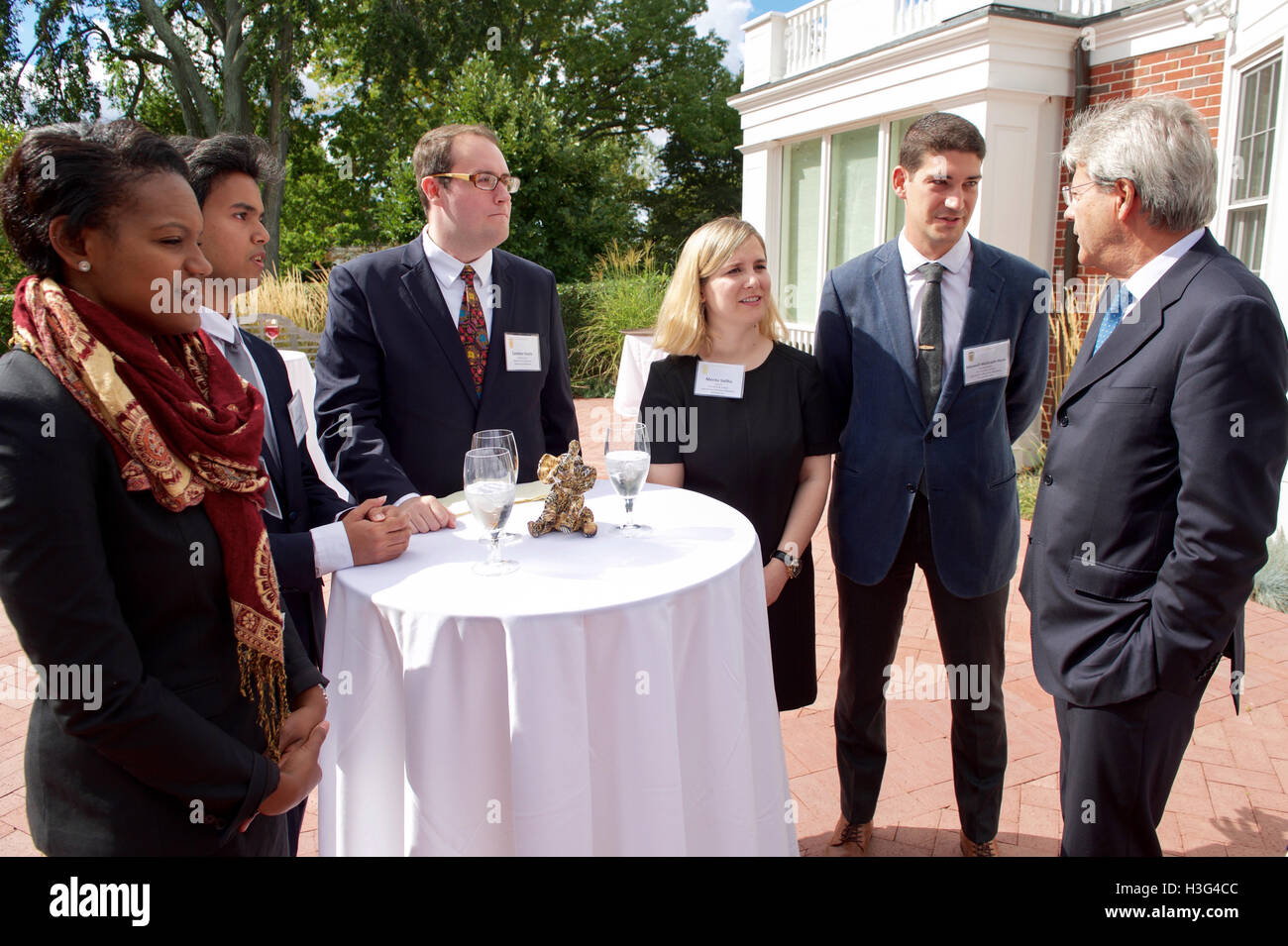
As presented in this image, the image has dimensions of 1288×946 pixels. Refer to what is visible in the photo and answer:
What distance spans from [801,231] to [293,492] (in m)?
9.27

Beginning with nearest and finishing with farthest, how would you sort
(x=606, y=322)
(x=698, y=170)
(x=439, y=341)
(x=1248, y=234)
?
1. (x=439, y=341)
2. (x=1248, y=234)
3. (x=606, y=322)
4. (x=698, y=170)

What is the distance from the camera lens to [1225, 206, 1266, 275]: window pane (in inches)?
223

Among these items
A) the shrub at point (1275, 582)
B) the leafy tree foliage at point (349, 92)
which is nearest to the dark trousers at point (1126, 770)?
the shrub at point (1275, 582)

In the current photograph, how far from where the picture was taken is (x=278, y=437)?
2.14 metres

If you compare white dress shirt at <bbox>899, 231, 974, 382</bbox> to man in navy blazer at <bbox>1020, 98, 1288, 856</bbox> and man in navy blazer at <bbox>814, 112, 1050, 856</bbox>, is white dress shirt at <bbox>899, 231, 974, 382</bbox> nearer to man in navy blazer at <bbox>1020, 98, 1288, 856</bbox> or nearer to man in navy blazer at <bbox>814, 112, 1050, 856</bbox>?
man in navy blazer at <bbox>814, 112, 1050, 856</bbox>

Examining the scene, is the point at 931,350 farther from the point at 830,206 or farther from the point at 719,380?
the point at 830,206

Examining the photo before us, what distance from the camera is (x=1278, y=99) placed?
5113mm

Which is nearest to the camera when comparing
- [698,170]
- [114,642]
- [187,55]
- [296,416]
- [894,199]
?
[114,642]

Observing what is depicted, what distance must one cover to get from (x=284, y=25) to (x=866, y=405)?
19.7 metres

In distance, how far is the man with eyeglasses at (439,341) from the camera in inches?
106

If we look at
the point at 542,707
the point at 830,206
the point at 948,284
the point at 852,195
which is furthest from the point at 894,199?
the point at 542,707

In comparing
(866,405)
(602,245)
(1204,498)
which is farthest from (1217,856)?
(602,245)

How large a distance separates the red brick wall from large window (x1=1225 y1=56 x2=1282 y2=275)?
30cm

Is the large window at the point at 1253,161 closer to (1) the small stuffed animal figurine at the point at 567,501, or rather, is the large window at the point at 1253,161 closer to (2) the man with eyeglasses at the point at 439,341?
(2) the man with eyeglasses at the point at 439,341
